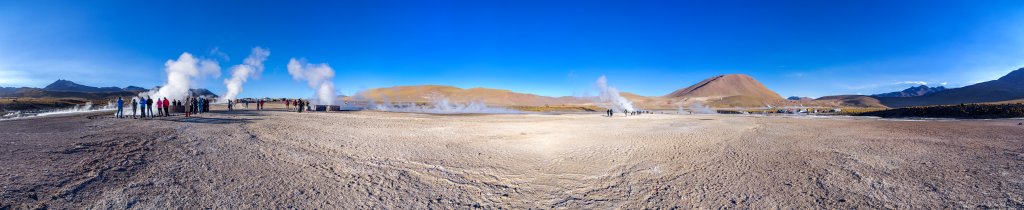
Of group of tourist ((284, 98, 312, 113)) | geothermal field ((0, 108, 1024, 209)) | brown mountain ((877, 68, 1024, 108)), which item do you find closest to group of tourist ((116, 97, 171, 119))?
geothermal field ((0, 108, 1024, 209))

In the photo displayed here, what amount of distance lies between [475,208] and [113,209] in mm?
4590

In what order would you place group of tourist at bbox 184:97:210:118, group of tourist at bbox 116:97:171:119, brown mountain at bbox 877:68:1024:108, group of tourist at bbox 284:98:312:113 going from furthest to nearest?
1. brown mountain at bbox 877:68:1024:108
2. group of tourist at bbox 284:98:312:113
3. group of tourist at bbox 184:97:210:118
4. group of tourist at bbox 116:97:171:119

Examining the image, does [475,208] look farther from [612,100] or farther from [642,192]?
[612,100]

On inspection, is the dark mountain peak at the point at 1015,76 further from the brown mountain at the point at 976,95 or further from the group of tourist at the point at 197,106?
the group of tourist at the point at 197,106

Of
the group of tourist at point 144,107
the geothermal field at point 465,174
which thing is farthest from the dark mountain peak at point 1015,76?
the group of tourist at point 144,107

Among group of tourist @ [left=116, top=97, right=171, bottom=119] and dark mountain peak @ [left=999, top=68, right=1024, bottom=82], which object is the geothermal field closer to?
group of tourist @ [left=116, top=97, right=171, bottom=119]

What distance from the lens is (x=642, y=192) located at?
6922 millimetres

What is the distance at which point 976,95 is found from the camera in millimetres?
148500

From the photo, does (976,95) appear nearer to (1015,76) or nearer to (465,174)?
(1015,76)

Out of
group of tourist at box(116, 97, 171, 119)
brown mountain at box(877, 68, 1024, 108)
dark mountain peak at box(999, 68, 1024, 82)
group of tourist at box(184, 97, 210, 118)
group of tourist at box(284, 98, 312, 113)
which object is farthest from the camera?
dark mountain peak at box(999, 68, 1024, 82)

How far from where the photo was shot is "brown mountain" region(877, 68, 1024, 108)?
139m

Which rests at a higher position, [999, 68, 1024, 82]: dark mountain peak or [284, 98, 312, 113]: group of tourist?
[999, 68, 1024, 82]: dark mountain peak

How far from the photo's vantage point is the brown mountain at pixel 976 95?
456 feet

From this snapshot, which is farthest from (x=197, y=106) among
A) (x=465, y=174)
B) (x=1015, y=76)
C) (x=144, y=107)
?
(x=1015, y=76)
